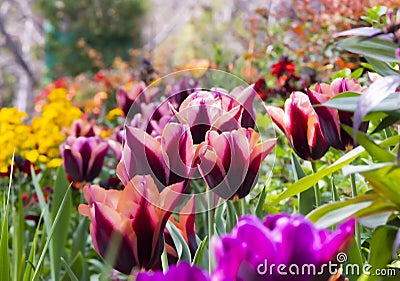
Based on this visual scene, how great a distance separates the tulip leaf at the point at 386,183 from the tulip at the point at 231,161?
0.21 m

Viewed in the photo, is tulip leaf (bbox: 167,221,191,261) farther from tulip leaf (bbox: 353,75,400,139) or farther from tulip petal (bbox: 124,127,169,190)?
tulip leaf (bbox: 353,75,400,139)

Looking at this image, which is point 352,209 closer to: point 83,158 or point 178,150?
point 178,150

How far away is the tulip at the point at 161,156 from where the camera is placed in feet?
2.35

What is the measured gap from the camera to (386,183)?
526mm

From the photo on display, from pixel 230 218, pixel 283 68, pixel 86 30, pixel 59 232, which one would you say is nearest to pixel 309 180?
pixel 230 218

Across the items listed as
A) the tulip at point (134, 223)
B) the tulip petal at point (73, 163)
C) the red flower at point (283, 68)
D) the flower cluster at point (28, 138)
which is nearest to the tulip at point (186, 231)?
the tulip at point (134, 223)

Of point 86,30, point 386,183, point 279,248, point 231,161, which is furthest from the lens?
point 86,30

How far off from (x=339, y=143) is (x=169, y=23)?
1628cm

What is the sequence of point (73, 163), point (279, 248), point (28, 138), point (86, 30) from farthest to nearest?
point (86, 30) < point (28, 138) < point (73, 163) < point (279, 248)

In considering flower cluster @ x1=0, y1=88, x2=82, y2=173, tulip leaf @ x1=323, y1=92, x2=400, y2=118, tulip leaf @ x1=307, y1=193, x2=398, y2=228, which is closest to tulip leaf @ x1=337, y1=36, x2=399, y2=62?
tulip leaf @ x1=323, y1=92, x2=400, y2=118

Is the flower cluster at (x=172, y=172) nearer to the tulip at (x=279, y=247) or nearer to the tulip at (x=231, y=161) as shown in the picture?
the tulip at (x=231, y=161)

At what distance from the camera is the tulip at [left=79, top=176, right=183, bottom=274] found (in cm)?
61

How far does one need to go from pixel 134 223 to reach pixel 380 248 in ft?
0.75

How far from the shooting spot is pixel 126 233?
0.60 metres
